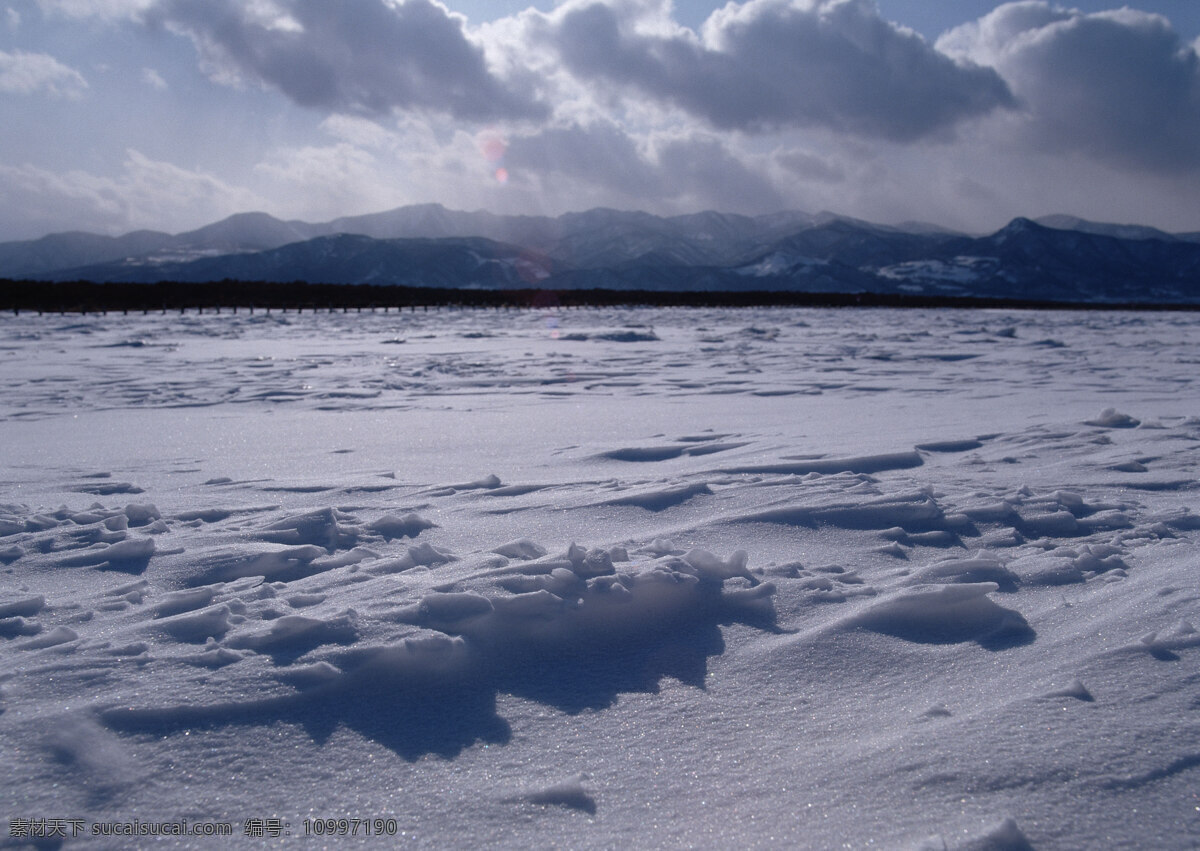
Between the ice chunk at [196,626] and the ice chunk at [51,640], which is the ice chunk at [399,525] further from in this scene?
the ice chunk at [51,640]

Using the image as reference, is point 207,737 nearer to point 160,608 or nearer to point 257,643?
point 257,643

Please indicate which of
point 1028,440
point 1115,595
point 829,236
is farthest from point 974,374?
point 829,236

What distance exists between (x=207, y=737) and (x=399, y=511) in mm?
1490

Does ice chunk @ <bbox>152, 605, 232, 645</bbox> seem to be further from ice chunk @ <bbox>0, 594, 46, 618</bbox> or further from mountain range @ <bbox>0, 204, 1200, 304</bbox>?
mountain range @ <bbox>0, 204, 1200, 304</bbox>

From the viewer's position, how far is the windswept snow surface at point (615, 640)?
1.21 metres

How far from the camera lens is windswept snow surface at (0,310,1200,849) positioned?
1.21 meters

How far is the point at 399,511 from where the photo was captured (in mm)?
2844

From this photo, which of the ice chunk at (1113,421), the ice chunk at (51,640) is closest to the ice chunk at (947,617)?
the ice chunk at (51,640)

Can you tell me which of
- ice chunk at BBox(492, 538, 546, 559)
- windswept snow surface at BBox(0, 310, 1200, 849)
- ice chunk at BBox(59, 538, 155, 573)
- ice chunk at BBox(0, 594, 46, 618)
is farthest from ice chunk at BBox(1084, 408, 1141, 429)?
ice chunk at BBox(0, 594, 46, 618)

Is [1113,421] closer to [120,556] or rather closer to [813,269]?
[120,556]

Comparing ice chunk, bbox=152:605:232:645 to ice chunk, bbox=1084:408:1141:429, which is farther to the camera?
ice chunk, bbox=1084:408:1141:429

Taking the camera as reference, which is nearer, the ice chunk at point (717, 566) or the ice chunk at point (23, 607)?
the ice chunk at point (23, 607)

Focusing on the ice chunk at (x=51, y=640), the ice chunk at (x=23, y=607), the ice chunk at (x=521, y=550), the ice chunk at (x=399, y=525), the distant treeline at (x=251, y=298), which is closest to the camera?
the ice chunk at (x=51, y=640)

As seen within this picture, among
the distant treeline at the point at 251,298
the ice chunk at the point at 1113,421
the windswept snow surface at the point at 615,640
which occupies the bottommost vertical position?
the windswept snow surface at the point at 615,640
